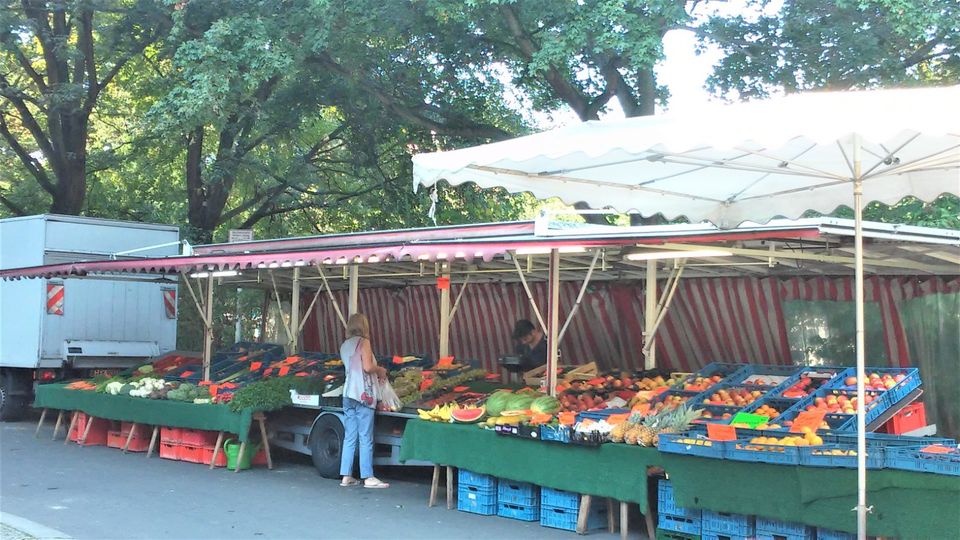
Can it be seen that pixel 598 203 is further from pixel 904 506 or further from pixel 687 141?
pixel 904 506

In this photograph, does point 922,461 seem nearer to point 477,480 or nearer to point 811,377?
point 811,377

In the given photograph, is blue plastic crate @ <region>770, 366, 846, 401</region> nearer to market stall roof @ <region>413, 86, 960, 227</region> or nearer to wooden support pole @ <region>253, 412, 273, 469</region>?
market stall roof @ <region>413, 86, 960, 227</region>

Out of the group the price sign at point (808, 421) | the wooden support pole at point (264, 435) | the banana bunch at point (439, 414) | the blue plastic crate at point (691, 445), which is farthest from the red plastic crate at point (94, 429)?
the price sign at point (808, 421)

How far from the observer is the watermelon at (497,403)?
9227mm

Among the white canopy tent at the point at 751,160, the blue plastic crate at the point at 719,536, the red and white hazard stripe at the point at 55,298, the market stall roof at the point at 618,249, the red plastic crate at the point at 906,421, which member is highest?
the white canopy tent at the point at 751,160

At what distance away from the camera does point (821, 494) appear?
6652mm

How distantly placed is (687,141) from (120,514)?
6.47 m

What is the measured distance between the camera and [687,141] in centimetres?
555

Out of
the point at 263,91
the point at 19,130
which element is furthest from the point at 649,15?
the point at 19,130

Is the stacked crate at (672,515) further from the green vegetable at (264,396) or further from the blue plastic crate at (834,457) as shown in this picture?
the green vegetable at (264,396)

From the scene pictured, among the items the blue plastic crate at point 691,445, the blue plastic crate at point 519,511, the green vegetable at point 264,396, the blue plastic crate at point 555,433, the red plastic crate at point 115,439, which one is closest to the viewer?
the blue plastic crate at point 691,445

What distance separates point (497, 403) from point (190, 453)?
17.0 ft

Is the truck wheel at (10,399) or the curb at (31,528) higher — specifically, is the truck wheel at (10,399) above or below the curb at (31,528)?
above

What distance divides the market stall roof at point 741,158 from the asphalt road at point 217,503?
10.1 feet
